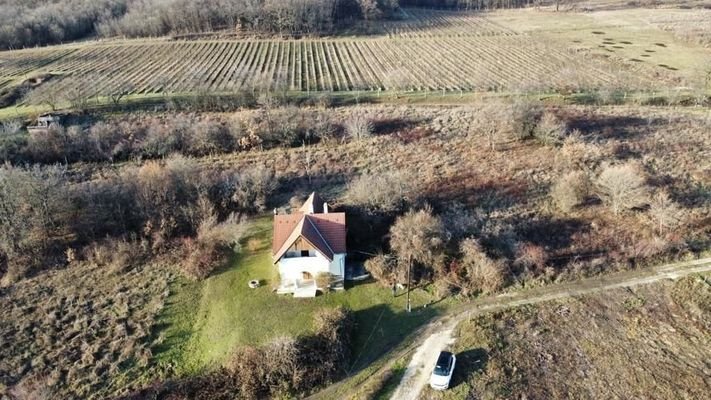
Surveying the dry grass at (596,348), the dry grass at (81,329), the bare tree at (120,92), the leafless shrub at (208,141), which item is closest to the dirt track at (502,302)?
the dry grass at (596,348)

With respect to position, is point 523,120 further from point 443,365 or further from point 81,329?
point 81,329

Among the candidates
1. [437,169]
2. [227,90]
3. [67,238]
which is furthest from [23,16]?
[437,169]

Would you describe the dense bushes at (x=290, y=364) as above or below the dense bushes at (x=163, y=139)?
below

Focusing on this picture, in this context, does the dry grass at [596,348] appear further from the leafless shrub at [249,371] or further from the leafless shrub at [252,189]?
the leafless shrub at [252,189]

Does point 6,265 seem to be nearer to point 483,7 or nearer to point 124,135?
point 124,135

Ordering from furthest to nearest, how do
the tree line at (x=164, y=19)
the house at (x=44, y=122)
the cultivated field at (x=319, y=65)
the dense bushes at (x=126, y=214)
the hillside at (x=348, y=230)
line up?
the tree line at (x=164, y=19), the cultivated field at (x=319, y=65), the house at (x=44, y=122), the dense bushes at (x=126, y=214), the hillside at (x=348, y=230)

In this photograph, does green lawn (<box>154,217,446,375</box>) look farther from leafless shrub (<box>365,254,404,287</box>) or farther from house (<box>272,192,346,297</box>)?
house (<box>272,192,346,297</box>)

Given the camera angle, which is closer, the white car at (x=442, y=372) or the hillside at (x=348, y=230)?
the white car at (x=442, y=372)

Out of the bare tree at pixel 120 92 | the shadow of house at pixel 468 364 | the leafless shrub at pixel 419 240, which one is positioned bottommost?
the shadow of house at pixel 468 364
